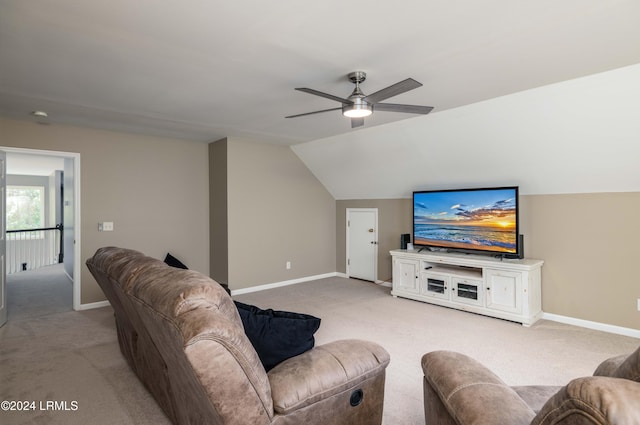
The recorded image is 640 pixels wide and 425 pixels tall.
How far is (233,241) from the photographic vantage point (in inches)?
219

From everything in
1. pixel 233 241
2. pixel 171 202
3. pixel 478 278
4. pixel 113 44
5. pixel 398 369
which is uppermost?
pixel 113 44

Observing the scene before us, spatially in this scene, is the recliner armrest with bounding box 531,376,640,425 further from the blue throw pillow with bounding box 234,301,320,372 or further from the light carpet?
the light carpet

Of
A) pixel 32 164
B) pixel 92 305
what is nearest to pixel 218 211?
pixel 92 305

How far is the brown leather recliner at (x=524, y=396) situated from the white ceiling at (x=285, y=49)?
6.22 feet

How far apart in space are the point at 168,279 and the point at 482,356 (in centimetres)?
294

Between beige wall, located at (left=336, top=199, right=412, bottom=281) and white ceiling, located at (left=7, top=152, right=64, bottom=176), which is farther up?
white ceiling, located at (left=7, top=152, right=64, bottom=176)

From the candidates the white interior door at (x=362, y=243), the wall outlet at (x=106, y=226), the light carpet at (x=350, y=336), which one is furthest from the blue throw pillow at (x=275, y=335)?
the white interior door at (x=362, y=243)

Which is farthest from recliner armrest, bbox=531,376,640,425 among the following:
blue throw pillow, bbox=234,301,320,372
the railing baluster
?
the railing baluster

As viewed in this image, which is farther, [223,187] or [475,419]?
[223,187]

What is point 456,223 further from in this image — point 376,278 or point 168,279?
point 168,279

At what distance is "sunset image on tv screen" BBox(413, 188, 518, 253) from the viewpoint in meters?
4.47

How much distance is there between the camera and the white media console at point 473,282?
4148mm

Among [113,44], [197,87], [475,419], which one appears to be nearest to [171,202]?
[197,87]

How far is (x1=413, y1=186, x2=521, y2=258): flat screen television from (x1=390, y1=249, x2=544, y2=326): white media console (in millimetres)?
176
